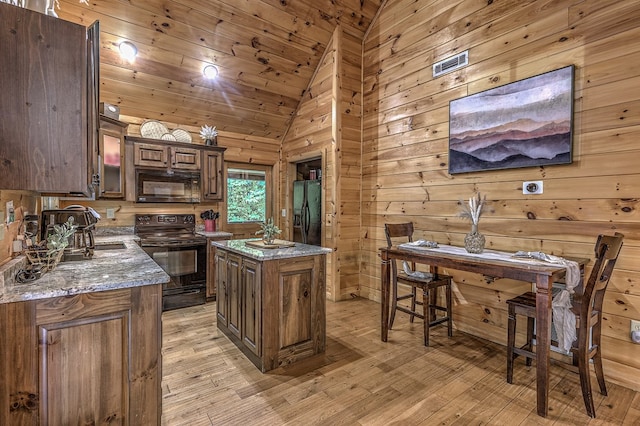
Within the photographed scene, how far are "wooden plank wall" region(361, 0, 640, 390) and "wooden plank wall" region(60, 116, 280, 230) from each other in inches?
73.0

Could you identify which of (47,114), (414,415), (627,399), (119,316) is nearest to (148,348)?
(119,316)

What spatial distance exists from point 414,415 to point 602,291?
1.54m

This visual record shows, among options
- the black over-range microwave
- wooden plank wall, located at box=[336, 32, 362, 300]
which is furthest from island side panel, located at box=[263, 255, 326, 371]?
the black over-range microwave

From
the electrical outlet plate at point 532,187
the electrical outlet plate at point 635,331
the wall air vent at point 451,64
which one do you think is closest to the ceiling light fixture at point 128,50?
the wall air vent at point 451,64

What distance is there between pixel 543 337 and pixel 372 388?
1.16 m

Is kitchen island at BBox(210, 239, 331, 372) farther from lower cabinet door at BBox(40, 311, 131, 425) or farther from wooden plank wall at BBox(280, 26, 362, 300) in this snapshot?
wooden plank wall at BBox(280, 26, 362, 300)

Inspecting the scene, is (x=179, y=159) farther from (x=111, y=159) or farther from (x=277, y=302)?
(x=277, y=302)

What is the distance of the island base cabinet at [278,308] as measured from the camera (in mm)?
2361

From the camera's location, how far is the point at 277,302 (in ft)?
7.82

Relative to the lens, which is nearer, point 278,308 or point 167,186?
point 278,308

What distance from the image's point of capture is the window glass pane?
16.8 ft

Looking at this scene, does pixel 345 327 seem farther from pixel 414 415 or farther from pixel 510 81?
pixel 510 81

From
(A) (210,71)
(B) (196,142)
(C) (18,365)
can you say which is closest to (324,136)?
(A) (210,71)

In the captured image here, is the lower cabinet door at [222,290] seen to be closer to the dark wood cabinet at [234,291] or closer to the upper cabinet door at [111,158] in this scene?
the dark wood cabinet at [234,291]
